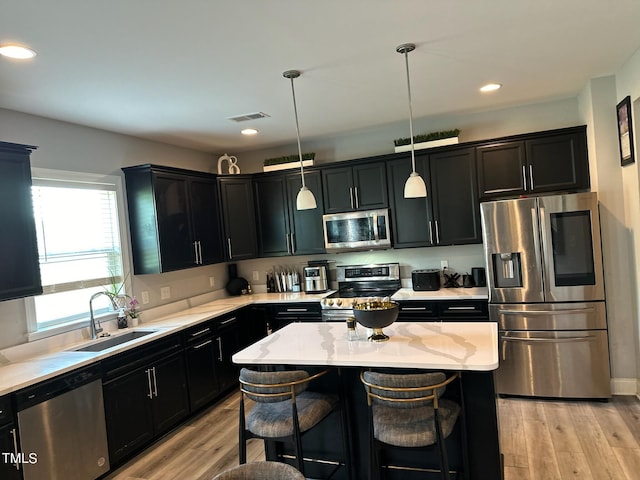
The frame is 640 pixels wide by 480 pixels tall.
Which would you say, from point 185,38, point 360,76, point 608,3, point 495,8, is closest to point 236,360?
point 185,38

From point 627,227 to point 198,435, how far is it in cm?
387

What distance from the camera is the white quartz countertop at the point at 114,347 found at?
103 inches

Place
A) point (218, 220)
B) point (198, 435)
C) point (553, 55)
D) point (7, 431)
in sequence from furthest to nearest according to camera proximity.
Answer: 1. point (218, 220)
2. point (198, 435)
3. point (553, 55)
4. point (7, 431)

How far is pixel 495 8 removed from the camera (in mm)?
2211

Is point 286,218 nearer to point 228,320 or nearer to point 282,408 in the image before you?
point 228,320

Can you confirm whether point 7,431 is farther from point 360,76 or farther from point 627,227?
point 627,227

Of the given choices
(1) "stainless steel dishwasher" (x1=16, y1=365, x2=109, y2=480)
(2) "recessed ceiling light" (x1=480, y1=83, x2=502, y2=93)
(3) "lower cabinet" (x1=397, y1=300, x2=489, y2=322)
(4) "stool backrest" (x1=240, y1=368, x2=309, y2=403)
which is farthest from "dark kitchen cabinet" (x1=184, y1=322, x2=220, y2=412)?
(2) "recessed ceiling light" (x1=480, y1=83, x2=502, y2=93)

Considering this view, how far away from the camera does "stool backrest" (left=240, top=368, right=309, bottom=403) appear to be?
2.23 m

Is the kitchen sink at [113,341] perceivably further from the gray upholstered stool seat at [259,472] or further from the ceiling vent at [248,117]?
the gray upholstered stool seat at [259,472]

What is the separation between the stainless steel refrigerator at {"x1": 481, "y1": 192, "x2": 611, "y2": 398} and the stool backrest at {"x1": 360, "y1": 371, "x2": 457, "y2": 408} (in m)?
1.93

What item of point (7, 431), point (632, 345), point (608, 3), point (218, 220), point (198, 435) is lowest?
point (198, 435)

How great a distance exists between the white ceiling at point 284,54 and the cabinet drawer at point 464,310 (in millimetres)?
1834

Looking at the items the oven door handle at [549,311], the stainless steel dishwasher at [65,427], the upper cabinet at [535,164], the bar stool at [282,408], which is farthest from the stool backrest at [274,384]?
the upper cabinet at [535,164]

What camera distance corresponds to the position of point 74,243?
3574mm
